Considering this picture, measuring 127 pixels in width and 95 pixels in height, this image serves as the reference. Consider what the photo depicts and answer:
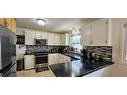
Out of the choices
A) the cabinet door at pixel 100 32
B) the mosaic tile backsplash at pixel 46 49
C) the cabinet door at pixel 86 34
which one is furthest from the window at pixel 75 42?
the cabinet door at pixel 100 32

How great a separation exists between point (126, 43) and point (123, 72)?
0.49m

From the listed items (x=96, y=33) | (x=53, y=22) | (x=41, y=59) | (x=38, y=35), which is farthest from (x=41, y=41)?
(x=96, y=33)

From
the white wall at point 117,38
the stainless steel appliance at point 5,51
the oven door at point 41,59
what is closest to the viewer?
the stainless steel appliance at point 5,51

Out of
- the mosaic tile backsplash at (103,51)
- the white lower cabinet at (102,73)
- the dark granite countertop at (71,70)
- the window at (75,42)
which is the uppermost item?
the window at (75,42)

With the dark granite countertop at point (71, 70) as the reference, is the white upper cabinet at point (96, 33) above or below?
above

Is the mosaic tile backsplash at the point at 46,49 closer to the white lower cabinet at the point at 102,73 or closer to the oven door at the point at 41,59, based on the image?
the oven door at the point at 41,59

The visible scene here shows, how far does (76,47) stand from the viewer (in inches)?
105

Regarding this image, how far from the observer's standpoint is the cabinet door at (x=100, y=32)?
152 centimetres

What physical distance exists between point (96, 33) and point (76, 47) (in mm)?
1046

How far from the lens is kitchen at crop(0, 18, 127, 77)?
1.27 m

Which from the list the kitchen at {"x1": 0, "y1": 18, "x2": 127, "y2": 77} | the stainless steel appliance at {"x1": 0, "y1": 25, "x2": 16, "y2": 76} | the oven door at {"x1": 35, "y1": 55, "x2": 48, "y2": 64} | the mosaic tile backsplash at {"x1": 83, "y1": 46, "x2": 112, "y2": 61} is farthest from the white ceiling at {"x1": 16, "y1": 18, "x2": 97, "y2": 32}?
the oven door at {"x1": 35, "y1": 55, "x2": 48, "y2": 64}
